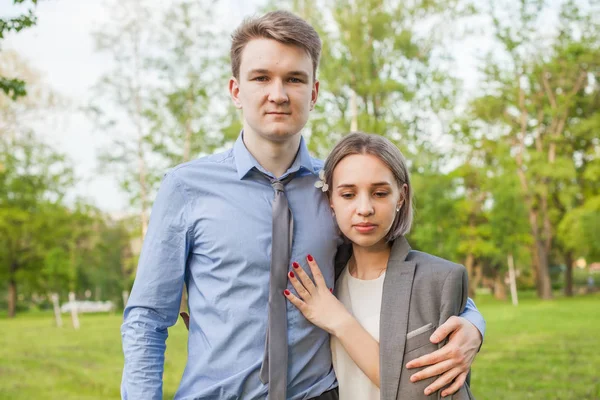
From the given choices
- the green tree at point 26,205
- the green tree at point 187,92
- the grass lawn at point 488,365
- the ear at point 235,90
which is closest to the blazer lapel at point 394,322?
the ear at point 235,90

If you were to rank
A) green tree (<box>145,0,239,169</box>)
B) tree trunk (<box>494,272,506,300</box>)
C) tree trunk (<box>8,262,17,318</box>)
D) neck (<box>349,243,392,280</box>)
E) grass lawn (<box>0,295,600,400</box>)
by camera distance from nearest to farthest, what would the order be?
neck (<box>349,243,392,280</box>) < grass lawn (<box>0,295,600,400</box>) < green tree (<box>145,0,239,169</box>) < tree trunk (<box>8,262,17,318</box>) < tree trunk (<box>494,272,506,300</box>)

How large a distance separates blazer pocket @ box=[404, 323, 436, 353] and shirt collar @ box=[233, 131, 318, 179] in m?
0.77

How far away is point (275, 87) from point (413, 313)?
1.02m

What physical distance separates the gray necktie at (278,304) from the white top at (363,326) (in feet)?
1.32

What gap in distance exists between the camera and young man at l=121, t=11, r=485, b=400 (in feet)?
7.96

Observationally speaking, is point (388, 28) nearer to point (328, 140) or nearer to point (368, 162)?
point (328, 140)

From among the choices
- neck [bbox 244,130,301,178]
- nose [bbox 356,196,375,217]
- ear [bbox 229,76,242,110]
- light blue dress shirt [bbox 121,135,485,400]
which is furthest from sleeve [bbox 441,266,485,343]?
ear [bbox 229,76,242,110]

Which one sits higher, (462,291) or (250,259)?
(250,259)

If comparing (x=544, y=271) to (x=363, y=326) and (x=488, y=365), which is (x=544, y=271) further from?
(x=363, y=326)

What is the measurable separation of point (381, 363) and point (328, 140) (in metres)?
24.4

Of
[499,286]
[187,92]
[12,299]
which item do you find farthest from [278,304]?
[499,286]

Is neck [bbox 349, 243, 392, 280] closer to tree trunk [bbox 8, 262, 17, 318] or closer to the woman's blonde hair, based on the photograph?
the woman's blonde hair

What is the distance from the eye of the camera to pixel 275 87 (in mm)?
2566

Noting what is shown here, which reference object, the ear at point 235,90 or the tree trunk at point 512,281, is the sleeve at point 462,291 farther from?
the tree trunk at point 512,281
